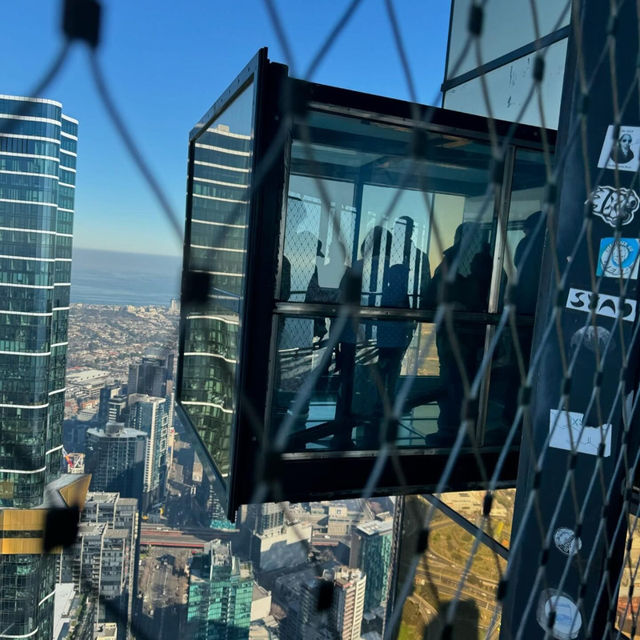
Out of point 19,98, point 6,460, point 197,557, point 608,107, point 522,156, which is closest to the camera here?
point 19,98

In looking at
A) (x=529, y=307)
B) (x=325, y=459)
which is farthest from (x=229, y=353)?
(x=529, y=307)

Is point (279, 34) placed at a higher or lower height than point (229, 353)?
higher

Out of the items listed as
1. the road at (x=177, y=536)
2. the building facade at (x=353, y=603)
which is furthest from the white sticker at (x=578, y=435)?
the road at (x=177, y=536)

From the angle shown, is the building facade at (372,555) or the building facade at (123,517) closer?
the building facade at (123,517)

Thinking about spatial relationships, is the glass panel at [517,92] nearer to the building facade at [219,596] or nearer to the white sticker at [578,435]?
the white sticker at [578,435]

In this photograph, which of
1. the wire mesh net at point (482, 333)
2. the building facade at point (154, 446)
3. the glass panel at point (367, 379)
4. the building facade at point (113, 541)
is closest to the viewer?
the wire mesh net at point (482, 333)

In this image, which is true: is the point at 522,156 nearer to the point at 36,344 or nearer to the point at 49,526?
the point at 49,526

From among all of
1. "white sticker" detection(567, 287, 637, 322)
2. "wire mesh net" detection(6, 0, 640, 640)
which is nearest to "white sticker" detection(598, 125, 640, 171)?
"wire mesh net" detection(6, 0, 640, 640)

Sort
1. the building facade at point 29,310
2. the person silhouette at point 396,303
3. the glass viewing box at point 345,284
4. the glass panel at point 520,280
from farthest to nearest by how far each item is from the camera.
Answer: the glass panel at point 520,280
the person silhouette at point 396,303
the glass viewing box at point 345,284
the building facade at point 29,310

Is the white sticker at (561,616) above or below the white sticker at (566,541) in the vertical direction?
below
